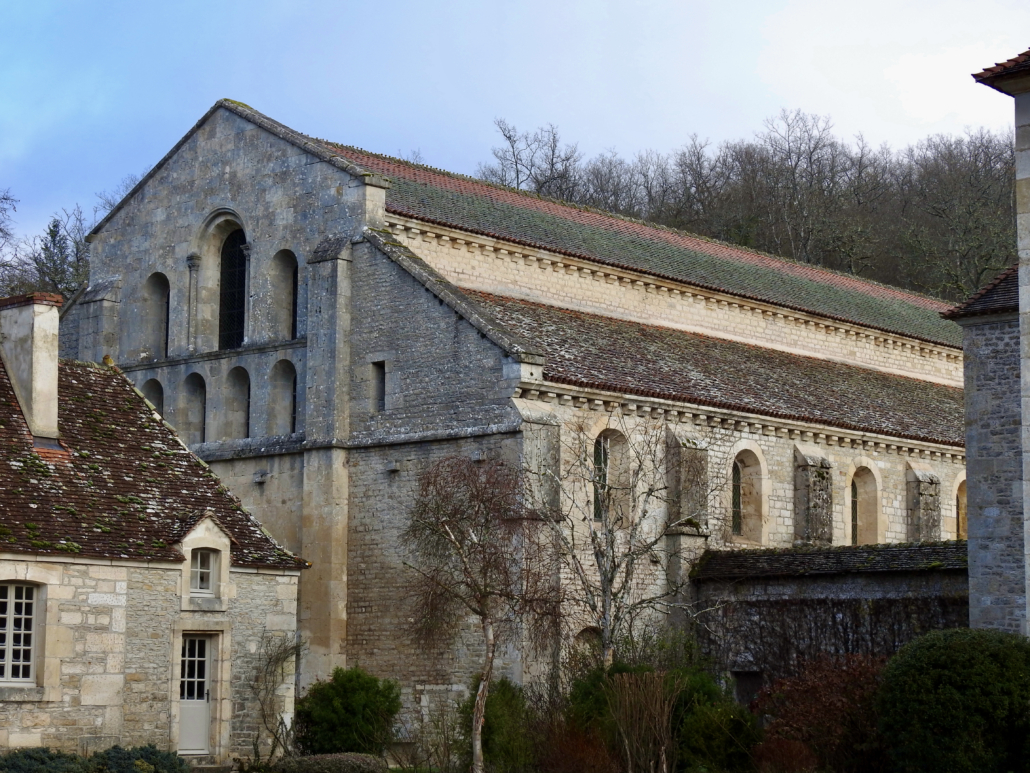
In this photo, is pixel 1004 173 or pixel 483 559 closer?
pixel 483 559

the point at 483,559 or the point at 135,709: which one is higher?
the point at 483,559

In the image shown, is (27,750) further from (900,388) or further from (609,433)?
(900,388)

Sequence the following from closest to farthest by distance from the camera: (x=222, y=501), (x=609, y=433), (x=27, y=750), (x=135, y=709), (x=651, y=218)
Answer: (x=27, y=750), (x=135, y=709), (x=222, y=501), (x=609, y=433), (x=651, y=218)

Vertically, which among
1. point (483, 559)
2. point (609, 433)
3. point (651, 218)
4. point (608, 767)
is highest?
point (651, 218)

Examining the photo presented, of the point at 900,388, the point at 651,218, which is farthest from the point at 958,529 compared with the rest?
the point at 651,218

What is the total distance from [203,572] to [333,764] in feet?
13.9

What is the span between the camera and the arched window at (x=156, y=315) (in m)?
39.6

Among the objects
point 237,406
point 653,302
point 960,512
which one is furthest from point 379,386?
point 960,512

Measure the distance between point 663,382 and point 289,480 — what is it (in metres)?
8.47

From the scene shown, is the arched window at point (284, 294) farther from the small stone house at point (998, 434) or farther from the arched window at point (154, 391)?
the small stone house at point (998, 434)

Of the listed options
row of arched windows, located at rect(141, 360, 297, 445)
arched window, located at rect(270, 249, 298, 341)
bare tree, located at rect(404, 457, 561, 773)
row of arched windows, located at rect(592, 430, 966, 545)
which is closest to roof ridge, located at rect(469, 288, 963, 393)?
arched window, located at rect(270, 249, 298, 341)

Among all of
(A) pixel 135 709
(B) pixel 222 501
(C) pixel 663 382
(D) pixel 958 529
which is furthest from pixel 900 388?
(A) pixel 135 709

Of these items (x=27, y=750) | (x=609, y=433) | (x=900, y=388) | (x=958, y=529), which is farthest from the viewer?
(x=900, y=388)

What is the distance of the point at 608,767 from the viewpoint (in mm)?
24078
